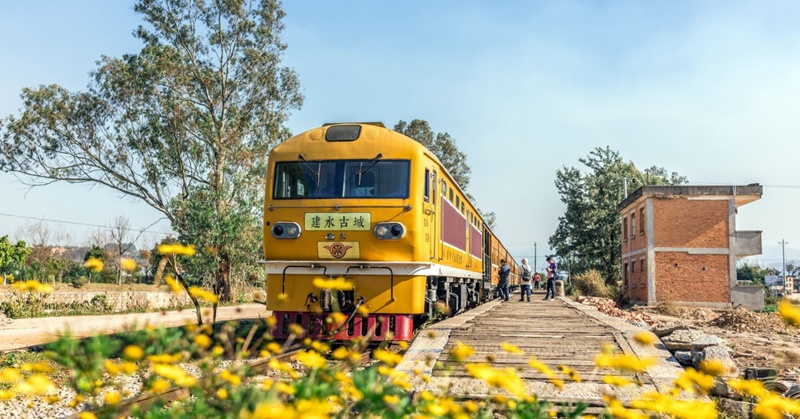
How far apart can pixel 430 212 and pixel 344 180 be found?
132 cm

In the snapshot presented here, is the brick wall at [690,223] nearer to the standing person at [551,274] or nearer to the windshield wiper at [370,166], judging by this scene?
the standing person at [551,274]

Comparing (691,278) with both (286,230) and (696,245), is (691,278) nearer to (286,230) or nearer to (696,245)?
(696,245)

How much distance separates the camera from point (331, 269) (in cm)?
922

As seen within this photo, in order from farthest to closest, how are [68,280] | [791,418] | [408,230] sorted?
[68,280] < [408,230] < [791,418]

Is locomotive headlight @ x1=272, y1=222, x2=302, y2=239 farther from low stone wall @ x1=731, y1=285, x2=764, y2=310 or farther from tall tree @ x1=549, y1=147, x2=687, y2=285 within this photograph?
tall tree @ x1=549, y1=147, x2=687, y2=285

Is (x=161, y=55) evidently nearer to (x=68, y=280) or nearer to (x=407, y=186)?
(x=68, y=280)

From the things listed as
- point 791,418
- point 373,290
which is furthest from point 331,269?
point 791,418

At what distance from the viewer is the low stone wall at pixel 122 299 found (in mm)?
19375

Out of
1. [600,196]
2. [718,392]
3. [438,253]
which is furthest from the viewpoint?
[600,196]

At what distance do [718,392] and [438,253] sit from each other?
4.85 meters

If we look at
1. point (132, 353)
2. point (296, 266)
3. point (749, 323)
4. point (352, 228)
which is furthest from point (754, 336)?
point (132, 353)

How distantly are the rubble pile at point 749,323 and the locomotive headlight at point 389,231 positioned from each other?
41.7 ft

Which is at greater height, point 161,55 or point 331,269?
point 161,55

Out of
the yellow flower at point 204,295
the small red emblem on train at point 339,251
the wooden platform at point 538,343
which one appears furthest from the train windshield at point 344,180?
the yellow flower at point 204,295
